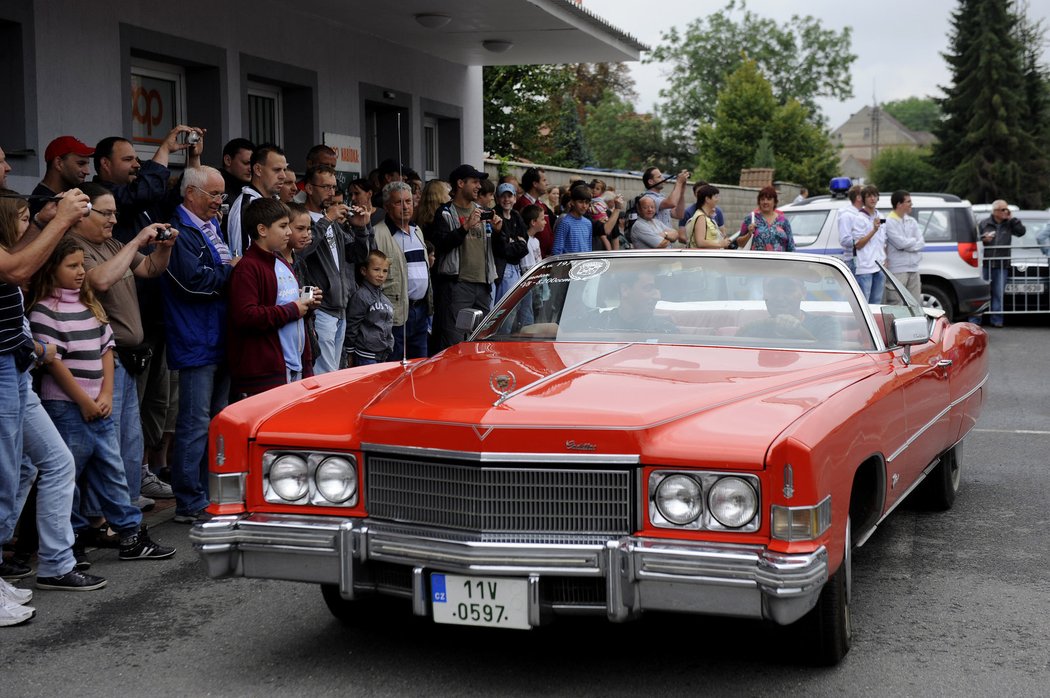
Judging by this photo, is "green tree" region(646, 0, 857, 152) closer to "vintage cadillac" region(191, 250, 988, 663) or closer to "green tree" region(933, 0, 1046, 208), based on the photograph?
"green tree" region(933, 0, 1046, 208)

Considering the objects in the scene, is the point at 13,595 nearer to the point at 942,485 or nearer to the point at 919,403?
the point at 919,403

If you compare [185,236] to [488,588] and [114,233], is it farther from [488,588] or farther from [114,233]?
[488,588]

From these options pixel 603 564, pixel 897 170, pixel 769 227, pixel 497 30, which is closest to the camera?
pixel 603 564

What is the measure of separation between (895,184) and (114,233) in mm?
94661

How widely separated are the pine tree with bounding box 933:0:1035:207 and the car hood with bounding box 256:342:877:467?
64918 mm

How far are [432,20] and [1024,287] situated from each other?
1108 cm

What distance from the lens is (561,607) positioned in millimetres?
4137

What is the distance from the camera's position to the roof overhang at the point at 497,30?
42.4 ft

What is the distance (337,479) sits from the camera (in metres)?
4.49

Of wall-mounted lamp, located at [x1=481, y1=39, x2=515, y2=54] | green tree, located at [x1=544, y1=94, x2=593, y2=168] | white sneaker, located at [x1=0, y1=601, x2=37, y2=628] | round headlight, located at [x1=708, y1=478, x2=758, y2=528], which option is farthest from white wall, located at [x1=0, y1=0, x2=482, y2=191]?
green tree, located at [x1=544, y1=94, x2=593, y2=168]

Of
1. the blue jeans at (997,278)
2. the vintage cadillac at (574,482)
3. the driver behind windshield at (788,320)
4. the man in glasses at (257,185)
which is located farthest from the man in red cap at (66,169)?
the blue jeans at (997,278)

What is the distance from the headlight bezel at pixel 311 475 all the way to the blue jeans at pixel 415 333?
506 centimetres

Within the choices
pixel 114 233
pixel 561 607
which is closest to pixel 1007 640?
pixel 561 607

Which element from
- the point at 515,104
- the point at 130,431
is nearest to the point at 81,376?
the point at 130,431
